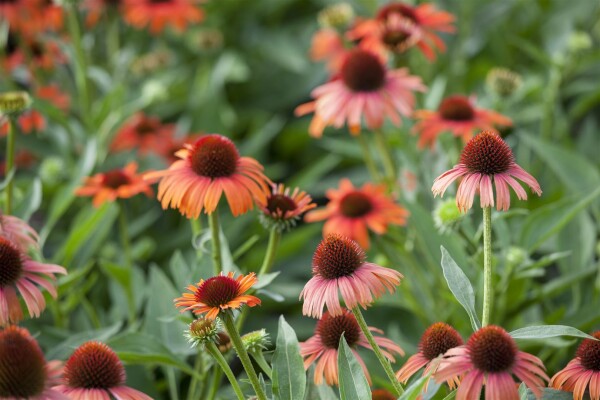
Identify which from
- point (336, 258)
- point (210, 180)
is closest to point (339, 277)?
point (336, 258)

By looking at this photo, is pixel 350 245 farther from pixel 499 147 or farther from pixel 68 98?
pixel 68 98

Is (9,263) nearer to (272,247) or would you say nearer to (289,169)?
(272,247)

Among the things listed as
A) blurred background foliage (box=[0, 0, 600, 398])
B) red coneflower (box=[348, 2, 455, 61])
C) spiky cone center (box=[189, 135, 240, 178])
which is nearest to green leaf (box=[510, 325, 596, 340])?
blurred background foliage (box=[0, 0, 600, 398])

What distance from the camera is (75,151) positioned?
2.28m

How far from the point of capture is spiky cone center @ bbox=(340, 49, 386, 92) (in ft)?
5.78

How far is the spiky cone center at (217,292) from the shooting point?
3.28ft

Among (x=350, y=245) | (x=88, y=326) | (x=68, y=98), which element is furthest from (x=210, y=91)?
(x=350, y=245)

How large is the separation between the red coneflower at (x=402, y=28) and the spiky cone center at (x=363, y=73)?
153 mm

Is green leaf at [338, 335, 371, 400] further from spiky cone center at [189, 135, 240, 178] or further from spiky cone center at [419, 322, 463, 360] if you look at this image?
spiky cone center at [189, 135, 240, 178]

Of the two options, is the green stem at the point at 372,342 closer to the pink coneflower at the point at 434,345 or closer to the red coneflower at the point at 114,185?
the pink coneflower at the point at 434,345

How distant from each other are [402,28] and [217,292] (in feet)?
3.61

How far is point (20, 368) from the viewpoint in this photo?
0.85 metres

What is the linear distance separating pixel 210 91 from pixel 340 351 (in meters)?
1.59

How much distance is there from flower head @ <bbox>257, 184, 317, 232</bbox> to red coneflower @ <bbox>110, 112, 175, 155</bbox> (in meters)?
0.96
